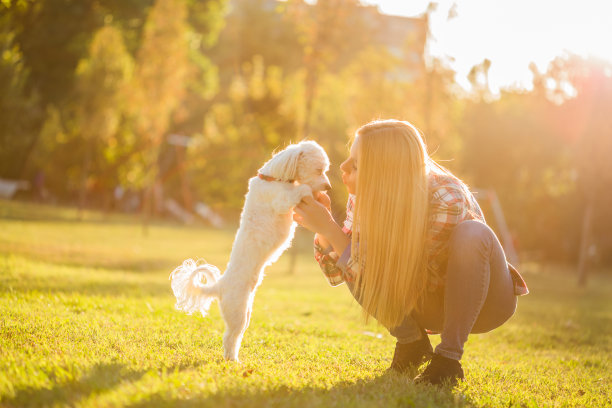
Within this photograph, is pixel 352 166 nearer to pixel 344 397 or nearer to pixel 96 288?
pixel 344 397

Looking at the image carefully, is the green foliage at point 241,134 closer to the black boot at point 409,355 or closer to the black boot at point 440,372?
the black boot at point 409,355

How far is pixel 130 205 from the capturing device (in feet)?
92.4

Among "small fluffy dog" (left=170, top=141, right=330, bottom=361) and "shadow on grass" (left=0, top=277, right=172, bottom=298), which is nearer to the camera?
"small fluffy dog" (left=170, top=141, right=330, bottom=361)

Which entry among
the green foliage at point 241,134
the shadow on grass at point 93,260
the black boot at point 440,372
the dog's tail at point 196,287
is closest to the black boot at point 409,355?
the black boot at point 440,372

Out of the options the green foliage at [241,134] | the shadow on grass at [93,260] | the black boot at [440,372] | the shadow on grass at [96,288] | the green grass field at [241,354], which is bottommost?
the shadow on grass at [93,260]

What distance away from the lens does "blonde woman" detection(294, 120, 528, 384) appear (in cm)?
341

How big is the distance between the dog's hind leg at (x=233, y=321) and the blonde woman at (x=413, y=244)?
0.62m

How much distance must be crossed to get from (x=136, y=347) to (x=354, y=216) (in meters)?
1.55

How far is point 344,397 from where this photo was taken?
9.75 feet

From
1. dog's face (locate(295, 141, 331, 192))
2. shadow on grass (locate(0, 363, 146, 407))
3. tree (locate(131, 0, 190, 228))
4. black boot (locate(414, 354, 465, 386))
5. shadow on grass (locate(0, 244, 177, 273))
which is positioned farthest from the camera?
tree (locate(131, 0, 190, 228))

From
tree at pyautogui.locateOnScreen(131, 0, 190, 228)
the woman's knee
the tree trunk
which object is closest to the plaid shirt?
→ the woman's knee

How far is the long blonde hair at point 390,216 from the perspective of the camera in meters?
3.42

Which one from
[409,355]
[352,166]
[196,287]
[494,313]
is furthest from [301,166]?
[494,313]

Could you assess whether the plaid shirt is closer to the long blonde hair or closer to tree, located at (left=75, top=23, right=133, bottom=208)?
the long blonde hair
